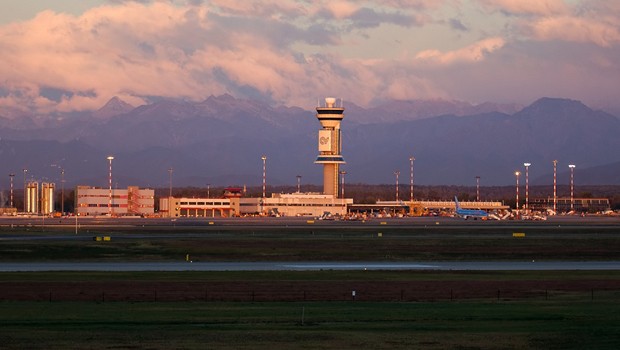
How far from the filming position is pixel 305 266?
265 feet

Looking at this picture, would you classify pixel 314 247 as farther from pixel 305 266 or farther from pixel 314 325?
pixel 314 325

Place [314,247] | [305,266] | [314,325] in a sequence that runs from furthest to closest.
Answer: [314,247], [305,266], [314,325]

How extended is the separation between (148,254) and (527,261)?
3012 centimetres

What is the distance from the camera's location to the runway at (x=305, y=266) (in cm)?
7738

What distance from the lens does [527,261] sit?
88062 millimetres

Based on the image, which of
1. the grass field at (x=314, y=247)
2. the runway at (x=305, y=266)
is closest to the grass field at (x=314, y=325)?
the runway at (x=305, y=266)

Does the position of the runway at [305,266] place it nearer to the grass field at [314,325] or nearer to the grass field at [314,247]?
the grass field at [314,247]

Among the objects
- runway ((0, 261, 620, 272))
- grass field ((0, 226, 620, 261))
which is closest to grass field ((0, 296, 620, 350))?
runway ((0, 261, 620, 272))

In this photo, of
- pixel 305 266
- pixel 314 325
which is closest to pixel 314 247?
pixel 305 266

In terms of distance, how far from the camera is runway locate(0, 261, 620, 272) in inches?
3046

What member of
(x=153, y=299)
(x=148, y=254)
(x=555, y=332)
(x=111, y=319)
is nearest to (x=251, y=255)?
(x=148, y=254)

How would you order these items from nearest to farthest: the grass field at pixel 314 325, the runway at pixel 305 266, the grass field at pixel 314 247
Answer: the grass field at pixel 314 325 < the runway at pixel 305 266 < the grass field at pixel 314 247

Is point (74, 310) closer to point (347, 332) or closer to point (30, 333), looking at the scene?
point (30, 333)

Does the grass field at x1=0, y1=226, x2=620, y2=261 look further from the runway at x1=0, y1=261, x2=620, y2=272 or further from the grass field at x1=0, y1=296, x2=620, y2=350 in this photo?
the grass field at x1=0, y1=296, x2=620, y2=350
